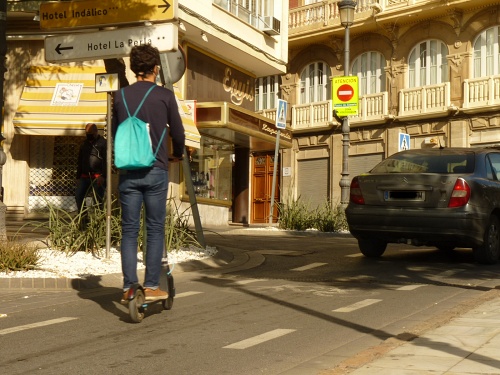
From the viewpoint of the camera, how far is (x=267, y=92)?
4000cm

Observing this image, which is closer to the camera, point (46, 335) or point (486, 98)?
point (46, 335)

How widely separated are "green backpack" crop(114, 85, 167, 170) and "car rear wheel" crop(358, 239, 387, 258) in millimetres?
6365

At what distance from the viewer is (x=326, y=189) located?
37.1 metres

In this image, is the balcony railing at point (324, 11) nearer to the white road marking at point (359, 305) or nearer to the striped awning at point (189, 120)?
the striped awning at point (189, 120)

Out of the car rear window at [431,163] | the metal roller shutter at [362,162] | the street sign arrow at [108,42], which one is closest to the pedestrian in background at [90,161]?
the street sign arrow at [108,42]

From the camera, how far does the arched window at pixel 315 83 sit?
124ft

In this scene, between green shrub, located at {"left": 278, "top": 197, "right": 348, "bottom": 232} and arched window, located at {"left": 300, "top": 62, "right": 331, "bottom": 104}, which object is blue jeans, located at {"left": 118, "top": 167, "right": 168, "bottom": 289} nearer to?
green shrub, located at {"left": 278, "top": 197, "right": 348, "bottom": 232}

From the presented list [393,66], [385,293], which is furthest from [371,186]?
[393,66]

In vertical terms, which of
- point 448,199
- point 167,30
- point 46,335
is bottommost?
point 46,335

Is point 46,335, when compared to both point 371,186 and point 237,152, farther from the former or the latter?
point 237,152

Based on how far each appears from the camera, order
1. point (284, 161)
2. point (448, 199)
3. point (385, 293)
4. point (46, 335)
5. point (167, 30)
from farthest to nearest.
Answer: point (284, 161)
point (448, 199)
point (167, 30)
point (385, 293)
point (46, 335)

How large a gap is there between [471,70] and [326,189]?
7751mm

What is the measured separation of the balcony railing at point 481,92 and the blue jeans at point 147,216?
85.4ft

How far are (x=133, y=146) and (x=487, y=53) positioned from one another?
27.4 meters
